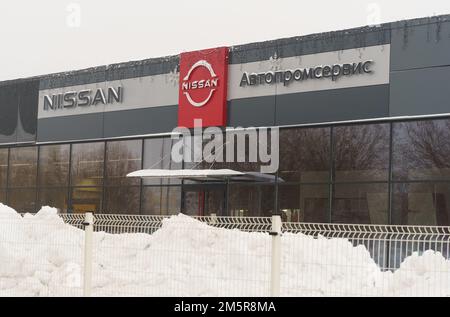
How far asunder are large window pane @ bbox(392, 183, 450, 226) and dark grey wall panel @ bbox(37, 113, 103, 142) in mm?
10762

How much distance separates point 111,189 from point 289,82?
7.73 metres

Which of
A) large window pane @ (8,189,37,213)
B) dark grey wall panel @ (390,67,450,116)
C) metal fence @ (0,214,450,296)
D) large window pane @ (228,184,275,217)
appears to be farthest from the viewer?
large window pane @ (8,189,37,213)

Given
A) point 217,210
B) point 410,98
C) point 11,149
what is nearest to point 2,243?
point 217,210

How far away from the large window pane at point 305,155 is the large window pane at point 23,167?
10.8 metres

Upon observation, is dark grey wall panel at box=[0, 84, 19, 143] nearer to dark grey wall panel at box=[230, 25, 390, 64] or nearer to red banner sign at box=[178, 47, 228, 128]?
red banner sign at box=[178, 47, 228, 128]

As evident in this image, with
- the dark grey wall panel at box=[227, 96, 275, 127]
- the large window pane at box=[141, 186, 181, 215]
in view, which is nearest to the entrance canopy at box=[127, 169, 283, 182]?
the large window pane at box=[141, 186, 181, 215]

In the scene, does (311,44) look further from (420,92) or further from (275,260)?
(275,260)

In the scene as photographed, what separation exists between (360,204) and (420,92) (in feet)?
10.8

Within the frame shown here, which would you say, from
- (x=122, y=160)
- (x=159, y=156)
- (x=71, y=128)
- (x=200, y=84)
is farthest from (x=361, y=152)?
(x=71, y=128)

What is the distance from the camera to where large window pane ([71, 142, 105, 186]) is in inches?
861

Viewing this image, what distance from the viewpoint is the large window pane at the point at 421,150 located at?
1514 centimetres

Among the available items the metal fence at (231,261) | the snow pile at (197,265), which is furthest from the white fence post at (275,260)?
the snow pile at (197,265)

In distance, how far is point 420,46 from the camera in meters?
15.3
